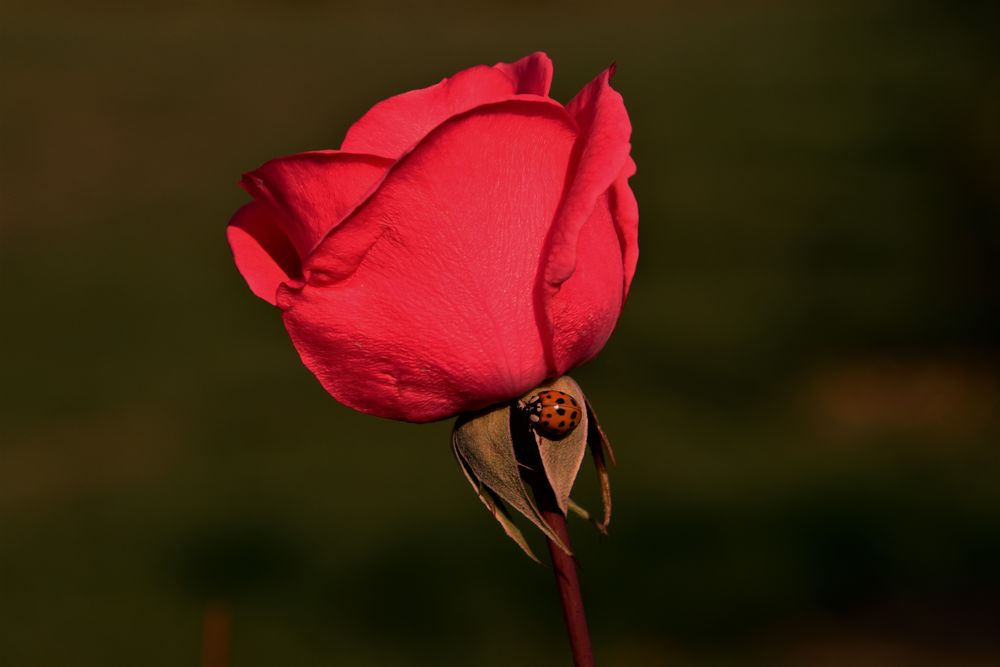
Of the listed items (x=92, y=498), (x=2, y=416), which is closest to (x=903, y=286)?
(x=92, y=498)

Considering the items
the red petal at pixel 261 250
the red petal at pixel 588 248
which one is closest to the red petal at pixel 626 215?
the red petal at pixel 588 248

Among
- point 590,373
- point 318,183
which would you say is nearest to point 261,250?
point 318,183

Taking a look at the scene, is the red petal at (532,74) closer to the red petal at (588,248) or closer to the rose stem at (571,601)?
the red petal at (588,248)

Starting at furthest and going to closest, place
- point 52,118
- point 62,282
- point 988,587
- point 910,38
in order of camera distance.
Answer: point 52,118 < point 910,38 < point 62,282 < point 988,587

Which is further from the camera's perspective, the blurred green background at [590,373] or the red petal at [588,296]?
the blurred green background at [590,373]

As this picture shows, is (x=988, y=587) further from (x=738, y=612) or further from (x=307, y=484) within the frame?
(x=307, y=484)

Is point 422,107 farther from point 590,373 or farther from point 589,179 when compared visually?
point 590,373

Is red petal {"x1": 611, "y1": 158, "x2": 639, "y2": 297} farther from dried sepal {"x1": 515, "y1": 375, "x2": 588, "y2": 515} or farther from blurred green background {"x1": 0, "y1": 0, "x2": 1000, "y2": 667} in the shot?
blurred green background {"x1": 0, "y1": 0, "x2": 1000, "y2": 667}
